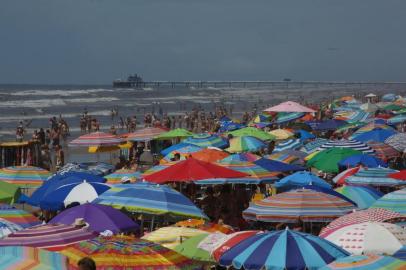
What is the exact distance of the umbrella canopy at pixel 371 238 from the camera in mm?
7500

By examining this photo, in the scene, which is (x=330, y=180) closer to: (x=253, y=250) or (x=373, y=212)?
(x=373, y=212)

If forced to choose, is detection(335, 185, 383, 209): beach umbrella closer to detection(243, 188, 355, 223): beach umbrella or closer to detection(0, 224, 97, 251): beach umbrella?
detection(243, 188, 355, 223): beach umbrella

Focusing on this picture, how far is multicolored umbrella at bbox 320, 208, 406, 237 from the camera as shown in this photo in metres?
8.32

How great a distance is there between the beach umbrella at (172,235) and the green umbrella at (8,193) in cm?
323

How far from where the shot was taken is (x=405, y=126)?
90.7ft

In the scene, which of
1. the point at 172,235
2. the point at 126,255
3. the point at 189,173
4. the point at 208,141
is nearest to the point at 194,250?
the point at 172,235

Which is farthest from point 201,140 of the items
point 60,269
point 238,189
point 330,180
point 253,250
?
point 60,269

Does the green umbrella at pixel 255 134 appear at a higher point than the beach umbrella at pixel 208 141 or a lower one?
higher

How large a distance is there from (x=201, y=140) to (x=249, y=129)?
196 cm

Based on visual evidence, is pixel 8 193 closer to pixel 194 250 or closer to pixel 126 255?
pixel 194 250

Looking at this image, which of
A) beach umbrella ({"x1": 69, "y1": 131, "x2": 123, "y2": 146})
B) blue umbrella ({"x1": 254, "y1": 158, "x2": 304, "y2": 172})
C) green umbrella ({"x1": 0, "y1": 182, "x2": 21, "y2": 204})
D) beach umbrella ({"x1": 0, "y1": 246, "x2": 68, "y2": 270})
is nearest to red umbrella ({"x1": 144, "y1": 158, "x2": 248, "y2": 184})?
blue umbrella ({"x1": 254, "y1": 158, "x2": 304, "y2": 172})

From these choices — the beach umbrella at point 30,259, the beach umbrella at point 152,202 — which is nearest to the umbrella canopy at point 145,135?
the beach umbrella at point 152,202

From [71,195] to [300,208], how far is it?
142 inches

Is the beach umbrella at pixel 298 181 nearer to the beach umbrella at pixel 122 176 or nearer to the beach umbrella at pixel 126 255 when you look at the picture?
the beach umbrella at pixel 122 176
